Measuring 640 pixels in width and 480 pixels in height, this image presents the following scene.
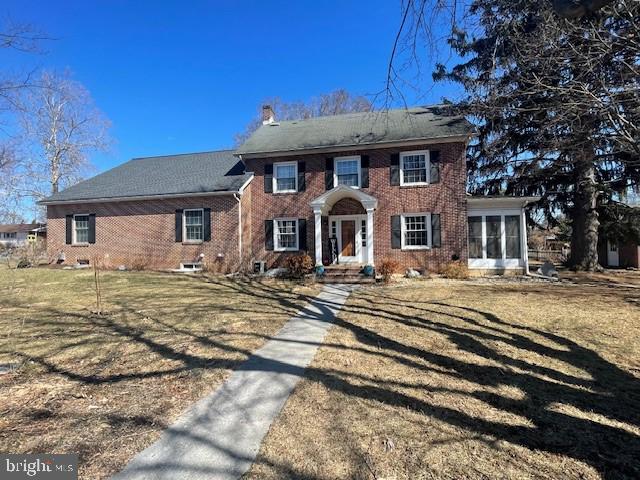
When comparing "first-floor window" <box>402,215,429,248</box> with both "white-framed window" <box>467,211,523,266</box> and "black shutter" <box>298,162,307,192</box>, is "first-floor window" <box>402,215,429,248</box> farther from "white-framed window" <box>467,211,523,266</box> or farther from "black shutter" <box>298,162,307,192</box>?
"black shutter" <box>298,162,307,192</box>

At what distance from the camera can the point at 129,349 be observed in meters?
5.35

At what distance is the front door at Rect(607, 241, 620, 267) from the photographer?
20.1 m

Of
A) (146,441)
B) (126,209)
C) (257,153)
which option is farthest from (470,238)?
(126,209)

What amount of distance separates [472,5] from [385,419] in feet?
18.5

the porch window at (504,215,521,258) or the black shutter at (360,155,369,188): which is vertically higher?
the black shutter at (360,155,369,188)

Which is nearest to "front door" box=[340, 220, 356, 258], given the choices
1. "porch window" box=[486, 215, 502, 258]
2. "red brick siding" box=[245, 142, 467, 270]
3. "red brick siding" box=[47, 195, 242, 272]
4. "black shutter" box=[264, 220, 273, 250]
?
"red brick siding" box=[245, 142, 467, 270]

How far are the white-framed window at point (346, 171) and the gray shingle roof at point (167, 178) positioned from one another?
4.06 metres

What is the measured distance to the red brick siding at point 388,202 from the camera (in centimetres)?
1405

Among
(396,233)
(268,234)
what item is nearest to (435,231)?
(396,233)

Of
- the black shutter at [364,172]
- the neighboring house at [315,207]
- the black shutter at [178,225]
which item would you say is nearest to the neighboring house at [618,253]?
the neighboring house at [315,207]

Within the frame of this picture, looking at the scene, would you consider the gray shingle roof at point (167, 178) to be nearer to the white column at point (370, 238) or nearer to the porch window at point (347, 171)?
the porch window at point (347, 171)

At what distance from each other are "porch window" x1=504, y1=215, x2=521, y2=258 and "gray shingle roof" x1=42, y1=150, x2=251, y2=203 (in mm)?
11171

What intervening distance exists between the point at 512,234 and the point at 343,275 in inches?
276

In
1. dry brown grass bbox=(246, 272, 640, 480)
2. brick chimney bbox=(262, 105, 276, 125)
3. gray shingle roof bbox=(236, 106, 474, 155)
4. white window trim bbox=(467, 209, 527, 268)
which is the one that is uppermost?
→ brick chimney bbox=(262, 105, 276, 125)
